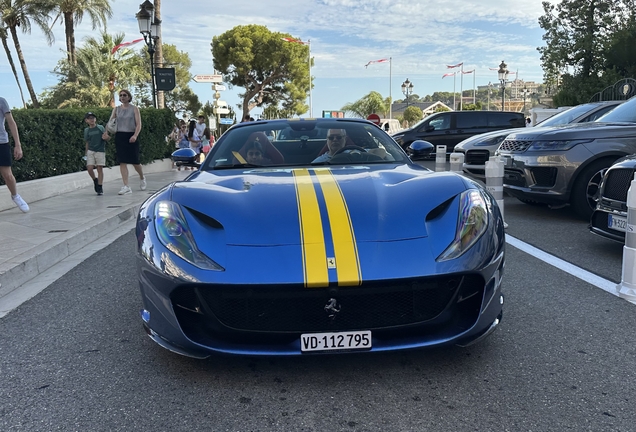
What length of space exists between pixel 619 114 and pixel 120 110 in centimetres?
774

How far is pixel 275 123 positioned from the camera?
4.44m

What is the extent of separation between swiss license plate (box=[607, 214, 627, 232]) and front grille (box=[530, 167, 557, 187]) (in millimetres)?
1991

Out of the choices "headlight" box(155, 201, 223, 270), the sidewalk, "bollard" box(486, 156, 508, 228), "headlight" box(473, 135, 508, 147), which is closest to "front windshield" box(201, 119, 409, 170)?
"headlight" box(155, 201, 223, 270)

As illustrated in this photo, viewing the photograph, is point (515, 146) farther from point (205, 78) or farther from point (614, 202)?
point (205, 78)

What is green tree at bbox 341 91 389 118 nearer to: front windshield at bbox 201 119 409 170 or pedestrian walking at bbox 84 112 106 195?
pedestrian walking at bbox 84 112 106 195

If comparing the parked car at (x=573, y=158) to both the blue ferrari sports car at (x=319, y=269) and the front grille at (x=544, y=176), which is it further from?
the blue ferrari sports car at (x=319, y=269)

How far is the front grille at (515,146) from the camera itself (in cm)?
706

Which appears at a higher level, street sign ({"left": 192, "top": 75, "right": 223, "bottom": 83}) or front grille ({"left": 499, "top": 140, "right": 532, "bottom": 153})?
street sign ({"left": 192, "top": 75, "right": 223, "bottom": 83})

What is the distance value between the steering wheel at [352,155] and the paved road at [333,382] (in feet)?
4.62

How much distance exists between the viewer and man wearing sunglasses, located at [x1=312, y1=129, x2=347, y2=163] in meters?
3.99

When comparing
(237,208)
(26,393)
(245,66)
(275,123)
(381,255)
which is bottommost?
(26,393)

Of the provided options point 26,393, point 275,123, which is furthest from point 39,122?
point 26,393

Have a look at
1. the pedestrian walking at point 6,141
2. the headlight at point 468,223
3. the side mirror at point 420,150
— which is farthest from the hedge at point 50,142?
the headlight at point 468,223

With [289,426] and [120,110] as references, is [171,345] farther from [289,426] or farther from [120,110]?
[120,110]
